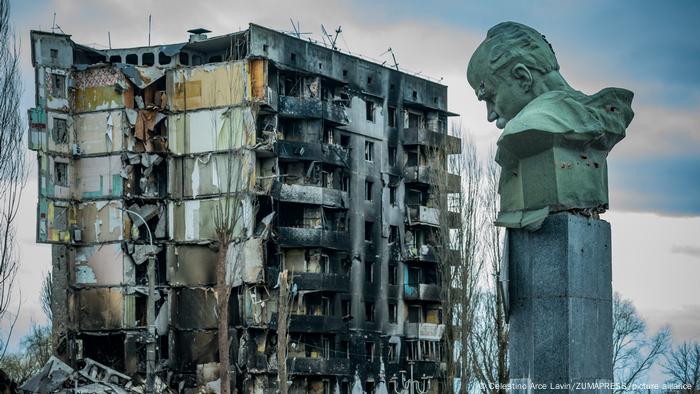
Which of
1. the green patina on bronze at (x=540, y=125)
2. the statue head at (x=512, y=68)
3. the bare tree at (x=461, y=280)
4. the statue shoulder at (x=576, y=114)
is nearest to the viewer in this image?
the statue shoulder at (x=576, y=114)

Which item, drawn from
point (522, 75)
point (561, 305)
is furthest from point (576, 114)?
point (561, 305)

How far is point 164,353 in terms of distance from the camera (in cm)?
6116

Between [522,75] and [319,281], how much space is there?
4423 cm

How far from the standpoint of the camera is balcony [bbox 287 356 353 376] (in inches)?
2324

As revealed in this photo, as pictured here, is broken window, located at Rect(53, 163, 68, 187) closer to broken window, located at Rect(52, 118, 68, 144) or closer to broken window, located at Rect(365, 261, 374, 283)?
broken window, located at Rect(52, 118, 68, 144)

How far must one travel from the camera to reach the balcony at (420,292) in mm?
66625

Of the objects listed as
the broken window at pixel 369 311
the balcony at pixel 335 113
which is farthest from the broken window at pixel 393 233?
the balcony at pixel 335 113

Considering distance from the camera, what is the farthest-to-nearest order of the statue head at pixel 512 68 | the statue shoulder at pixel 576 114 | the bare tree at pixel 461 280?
1. the bare tree at pixel 461 280
2. the statue head at pixel 512 68
3. the statue shoulder at pixel 576 114

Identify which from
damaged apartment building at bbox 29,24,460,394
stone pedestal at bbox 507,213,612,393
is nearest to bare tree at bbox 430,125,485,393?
damaged apartment building at bbox 29,24,460,394

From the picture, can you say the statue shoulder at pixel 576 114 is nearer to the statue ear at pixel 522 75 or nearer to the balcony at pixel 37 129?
the statue ear at pixel 522 75

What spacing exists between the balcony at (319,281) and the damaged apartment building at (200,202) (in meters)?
0.07

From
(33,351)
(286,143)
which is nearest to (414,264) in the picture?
(286,143)

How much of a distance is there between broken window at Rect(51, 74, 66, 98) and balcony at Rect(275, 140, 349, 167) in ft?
31.8

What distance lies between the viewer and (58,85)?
61625 millimetres
